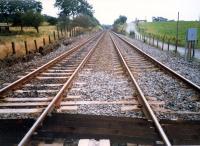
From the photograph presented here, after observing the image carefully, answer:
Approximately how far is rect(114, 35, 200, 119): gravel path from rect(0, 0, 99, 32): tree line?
5359 centimetres

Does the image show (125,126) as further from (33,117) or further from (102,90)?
(102,90)

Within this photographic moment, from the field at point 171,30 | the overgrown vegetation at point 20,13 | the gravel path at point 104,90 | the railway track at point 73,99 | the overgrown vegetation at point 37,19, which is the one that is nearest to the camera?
the railway track at point 73,99

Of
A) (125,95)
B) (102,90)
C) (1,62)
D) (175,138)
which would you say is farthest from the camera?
(1,62)

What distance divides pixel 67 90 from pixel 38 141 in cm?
377

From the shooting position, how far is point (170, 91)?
9211 mm

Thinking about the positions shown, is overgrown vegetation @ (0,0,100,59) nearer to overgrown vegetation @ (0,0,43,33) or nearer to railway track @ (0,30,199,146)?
overgrown vegetation @ (0,0,43,33)

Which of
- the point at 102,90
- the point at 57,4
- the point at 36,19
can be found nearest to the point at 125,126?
the point at 102,90

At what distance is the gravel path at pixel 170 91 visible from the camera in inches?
301

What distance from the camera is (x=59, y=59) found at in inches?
648

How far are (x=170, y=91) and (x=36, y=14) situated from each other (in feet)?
202

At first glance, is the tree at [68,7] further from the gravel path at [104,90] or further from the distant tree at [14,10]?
the gravel path at [104,90]

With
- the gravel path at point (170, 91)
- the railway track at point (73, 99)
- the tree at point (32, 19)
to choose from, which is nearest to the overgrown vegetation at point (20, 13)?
the tree at point (32, 19)

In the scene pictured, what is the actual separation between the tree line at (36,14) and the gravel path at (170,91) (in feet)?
176

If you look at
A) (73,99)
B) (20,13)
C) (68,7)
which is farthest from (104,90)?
(68,7)
